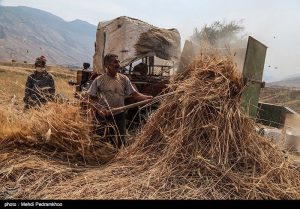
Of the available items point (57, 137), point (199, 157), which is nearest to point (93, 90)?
point (57, 137)

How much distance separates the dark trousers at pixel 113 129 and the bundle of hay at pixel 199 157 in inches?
22.4

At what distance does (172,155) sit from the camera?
5.01 m

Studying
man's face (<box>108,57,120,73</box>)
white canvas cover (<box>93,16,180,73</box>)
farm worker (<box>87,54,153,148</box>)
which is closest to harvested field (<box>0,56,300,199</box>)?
farm worker (<box>87,54,153,148</box>)

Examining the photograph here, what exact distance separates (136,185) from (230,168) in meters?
0.97

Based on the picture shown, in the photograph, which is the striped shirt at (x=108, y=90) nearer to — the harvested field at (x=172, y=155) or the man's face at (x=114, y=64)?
the man's face at (x=114, y=64)

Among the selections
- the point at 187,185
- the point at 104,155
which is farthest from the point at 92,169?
the point at 187,185

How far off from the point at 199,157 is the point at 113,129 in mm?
1831

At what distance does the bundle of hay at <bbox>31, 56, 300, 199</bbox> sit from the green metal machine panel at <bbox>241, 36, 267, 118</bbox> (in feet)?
5.84

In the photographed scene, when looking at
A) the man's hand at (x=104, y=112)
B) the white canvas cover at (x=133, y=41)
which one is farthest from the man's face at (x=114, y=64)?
the white canvas cover at (x=133, y=41)

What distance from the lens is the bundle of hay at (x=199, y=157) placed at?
4.63 metres

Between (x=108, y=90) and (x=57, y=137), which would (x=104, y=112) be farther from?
(x=57, y=137)

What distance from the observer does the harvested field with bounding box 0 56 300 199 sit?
4.67 meters

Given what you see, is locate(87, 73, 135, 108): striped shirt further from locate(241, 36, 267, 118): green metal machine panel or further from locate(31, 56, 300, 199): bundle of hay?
locate(241, 36, 267, 118): green metal machine panel
